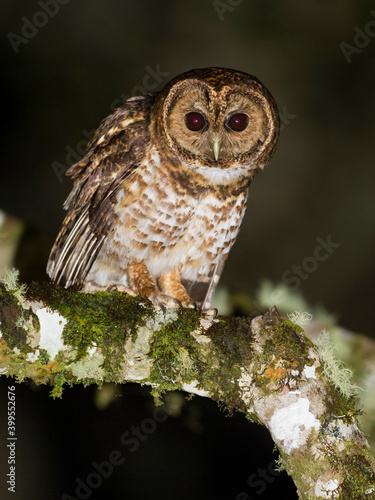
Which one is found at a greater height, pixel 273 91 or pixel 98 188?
pixel 273 91

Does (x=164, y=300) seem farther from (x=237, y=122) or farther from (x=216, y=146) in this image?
(x=237, y=122)

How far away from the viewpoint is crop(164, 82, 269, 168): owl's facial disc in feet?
8.49

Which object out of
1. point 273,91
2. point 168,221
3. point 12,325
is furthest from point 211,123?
point 273,91

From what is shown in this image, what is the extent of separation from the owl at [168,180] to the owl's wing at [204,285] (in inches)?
8.2

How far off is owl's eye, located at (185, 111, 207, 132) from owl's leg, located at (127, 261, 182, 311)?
694mm

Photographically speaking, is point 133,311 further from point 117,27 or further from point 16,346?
point 117,27

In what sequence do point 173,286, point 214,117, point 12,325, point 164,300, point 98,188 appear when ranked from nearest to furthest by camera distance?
1. point 12,325
2. point 164,300
3. point 214,117
4. point 98,188
5. point 173,286

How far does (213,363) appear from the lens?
1.97 meters

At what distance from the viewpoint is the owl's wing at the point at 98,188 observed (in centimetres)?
268

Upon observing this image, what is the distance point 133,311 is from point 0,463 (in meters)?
Result: 1.72

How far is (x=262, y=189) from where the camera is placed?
617 centimetres

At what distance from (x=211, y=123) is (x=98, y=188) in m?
0.62

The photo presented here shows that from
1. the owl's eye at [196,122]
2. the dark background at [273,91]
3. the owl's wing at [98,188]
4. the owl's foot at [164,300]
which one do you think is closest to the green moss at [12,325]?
the owl's foot at [164,300]

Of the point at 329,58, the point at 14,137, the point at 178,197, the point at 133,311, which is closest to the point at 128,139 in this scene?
the point at 178,197
